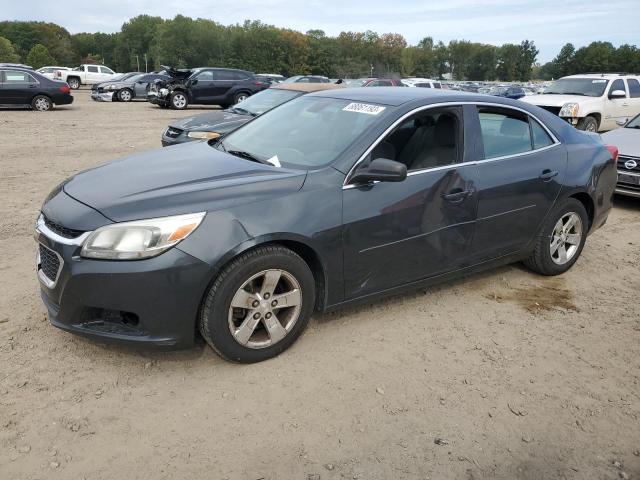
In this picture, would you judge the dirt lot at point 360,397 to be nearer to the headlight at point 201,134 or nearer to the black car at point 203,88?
the headlight at point 201,134

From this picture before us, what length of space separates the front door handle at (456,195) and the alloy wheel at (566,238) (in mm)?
1250

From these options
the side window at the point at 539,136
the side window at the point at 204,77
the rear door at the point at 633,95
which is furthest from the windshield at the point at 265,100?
the side window at the point at 204,77

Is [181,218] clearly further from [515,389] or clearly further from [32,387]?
[515,389]

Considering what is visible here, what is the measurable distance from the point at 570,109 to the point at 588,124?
77 cm

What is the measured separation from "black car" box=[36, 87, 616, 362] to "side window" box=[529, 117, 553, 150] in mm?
14

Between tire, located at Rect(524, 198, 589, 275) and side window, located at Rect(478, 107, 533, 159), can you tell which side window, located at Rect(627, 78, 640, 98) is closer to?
tire, located at Rect(524, 198, 589, 275)

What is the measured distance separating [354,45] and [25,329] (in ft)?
459

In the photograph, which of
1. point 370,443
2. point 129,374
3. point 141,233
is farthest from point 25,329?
point 370,443

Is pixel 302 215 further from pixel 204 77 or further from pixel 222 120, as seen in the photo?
pixel 204 77

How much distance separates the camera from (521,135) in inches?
173

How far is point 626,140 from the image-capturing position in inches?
311

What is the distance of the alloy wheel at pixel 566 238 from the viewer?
4719 millimetres

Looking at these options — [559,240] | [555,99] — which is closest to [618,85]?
[555,99]

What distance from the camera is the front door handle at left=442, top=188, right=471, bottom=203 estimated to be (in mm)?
3785
